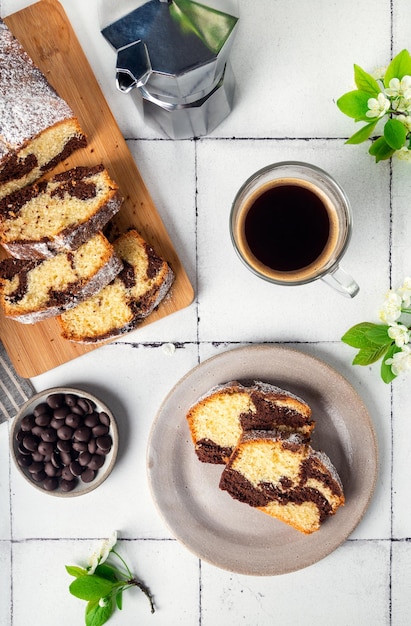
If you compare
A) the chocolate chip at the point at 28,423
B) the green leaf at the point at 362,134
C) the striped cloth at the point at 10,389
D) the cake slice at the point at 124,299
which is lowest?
the chocolate chip at the point at 28,423

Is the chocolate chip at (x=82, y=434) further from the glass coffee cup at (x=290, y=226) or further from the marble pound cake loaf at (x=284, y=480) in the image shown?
the glass coffee cup at (x=290, y=226)

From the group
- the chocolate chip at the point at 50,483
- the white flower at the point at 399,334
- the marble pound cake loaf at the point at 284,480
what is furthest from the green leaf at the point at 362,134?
the chocolate chip at the point at 50,483

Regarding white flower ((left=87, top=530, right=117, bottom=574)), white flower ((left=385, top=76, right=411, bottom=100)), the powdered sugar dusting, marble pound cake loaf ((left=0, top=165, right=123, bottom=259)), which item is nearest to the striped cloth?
marble pound cake loaf ((left=0, top=165, right=123, bottom=259))

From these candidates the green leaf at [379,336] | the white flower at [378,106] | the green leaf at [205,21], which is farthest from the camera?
the green leaf at [379,336]

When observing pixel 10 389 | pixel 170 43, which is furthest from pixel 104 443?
pixel 170 43

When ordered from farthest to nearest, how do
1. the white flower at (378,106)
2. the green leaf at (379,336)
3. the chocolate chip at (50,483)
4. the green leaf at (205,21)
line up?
the chocolate chip at (50,483), the green leaf at (379,336), the white flower at (378,106), the green leaf at (205,21)

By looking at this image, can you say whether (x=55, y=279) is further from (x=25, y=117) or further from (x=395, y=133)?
(x=395, y=133)

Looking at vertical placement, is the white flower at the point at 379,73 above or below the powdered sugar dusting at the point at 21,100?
below
